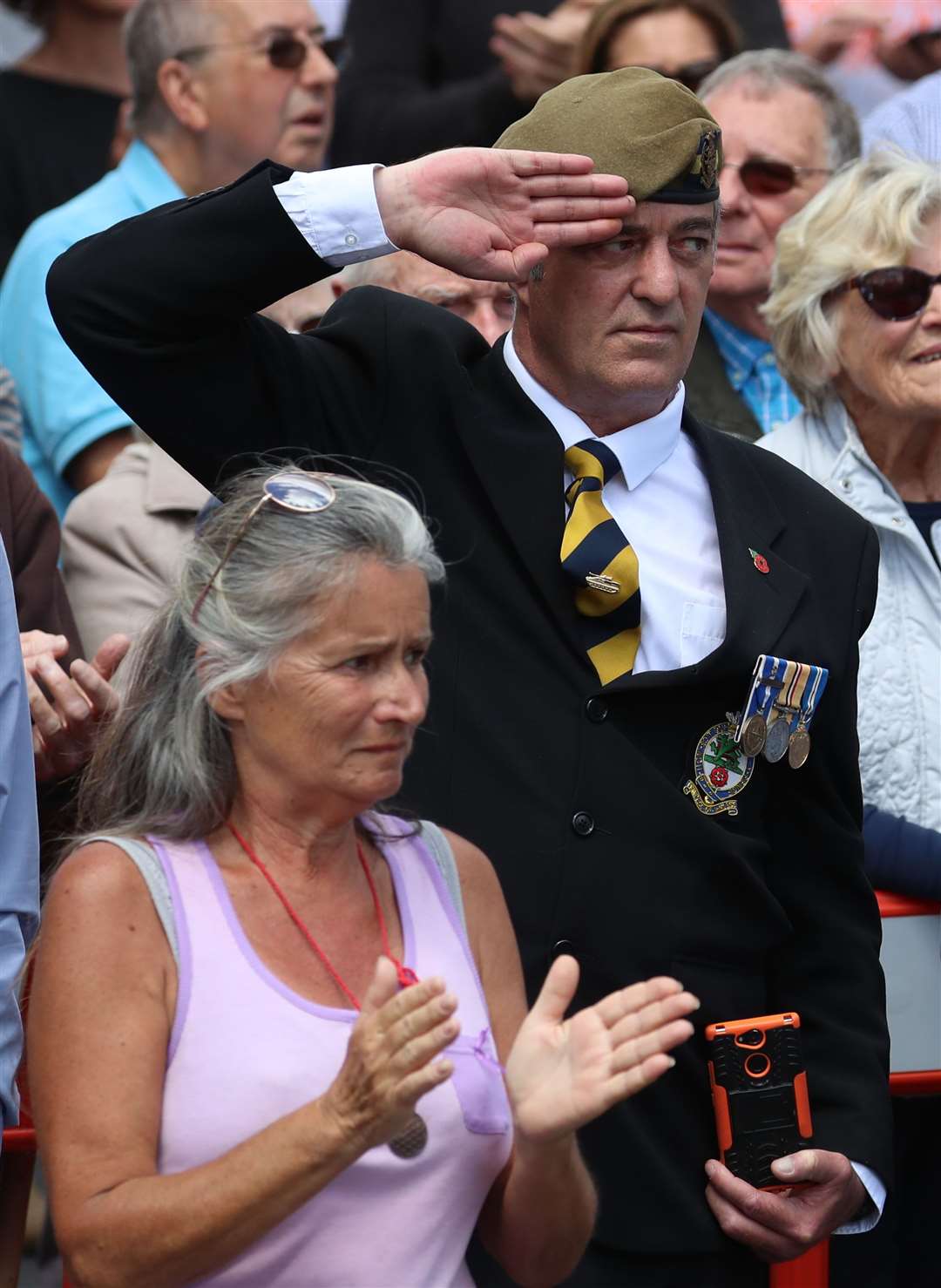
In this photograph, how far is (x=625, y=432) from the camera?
2787mm

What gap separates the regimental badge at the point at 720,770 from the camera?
107 inches

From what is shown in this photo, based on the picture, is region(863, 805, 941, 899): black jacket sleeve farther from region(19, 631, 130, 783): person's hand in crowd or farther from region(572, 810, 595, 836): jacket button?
region(19, 631, 130, 783): person's hand in crowd

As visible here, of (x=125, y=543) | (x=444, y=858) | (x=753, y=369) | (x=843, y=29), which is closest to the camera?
(x=444, y=858)

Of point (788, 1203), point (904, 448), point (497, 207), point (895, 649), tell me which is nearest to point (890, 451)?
point (904, 448)

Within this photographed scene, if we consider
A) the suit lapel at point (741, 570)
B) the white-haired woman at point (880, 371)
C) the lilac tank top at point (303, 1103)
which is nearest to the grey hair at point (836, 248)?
the white-haired woman at point (880, 371)

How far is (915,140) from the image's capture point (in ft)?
14.1

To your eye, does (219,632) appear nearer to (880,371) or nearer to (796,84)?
(880,371)

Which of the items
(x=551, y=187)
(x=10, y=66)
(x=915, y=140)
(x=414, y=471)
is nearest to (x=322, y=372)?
(x=414, y=471)

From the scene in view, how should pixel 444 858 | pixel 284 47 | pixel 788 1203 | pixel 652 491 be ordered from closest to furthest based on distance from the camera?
pixel 444 858
pixel 788 1203
pixel 652 491
pixel 284 47

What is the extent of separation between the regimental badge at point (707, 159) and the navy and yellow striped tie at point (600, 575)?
1.34 ft

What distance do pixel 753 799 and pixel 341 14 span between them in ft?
10.6

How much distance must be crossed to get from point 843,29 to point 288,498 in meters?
3.83

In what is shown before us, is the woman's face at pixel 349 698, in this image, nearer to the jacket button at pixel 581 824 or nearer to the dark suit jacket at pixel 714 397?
the jacket button at pixel 581 824

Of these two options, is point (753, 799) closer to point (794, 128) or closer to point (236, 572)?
point (236, 572)
